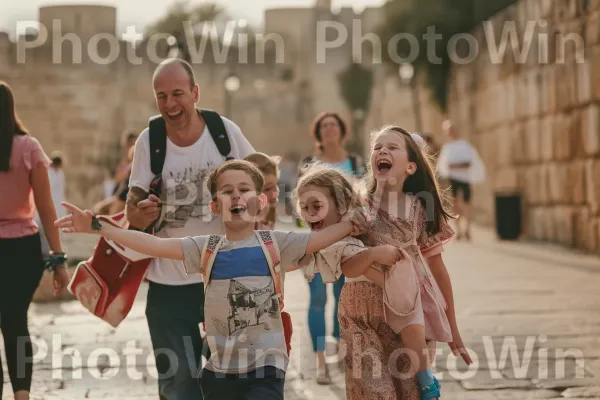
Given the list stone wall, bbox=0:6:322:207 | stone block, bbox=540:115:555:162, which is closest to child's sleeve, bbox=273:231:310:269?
stone block, bbox=540:115:555:162

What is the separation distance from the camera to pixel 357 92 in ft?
Result: 161

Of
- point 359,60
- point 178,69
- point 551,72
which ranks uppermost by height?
point 359,60

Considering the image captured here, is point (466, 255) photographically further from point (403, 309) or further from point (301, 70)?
point (301, 70)

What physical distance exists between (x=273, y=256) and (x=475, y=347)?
3.71 m

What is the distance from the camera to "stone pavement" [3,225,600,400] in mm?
6109

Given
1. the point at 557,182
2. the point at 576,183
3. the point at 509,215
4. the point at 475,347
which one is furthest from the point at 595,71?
the point at 475,347

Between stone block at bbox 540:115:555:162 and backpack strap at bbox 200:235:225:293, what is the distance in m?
13.0

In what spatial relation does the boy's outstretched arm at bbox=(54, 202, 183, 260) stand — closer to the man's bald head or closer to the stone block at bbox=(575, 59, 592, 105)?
the man's bald head

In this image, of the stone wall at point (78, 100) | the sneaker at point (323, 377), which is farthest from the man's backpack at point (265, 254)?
the stone wall at point (78, 100)

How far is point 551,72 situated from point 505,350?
963 centimetres

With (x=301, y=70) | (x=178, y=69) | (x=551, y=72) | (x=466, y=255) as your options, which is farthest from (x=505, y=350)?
(x=301, y=70)

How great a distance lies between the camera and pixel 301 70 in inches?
2127

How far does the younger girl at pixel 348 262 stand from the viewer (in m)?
3.96

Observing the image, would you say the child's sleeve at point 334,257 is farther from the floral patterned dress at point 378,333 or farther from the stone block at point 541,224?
the stone block at point 541,224
